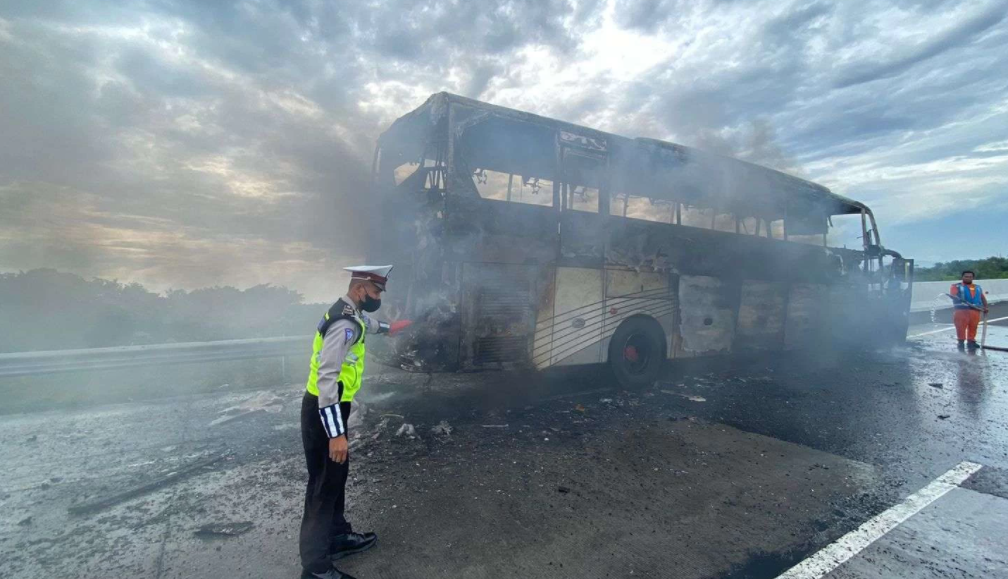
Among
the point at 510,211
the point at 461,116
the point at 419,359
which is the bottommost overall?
the point at 419,359

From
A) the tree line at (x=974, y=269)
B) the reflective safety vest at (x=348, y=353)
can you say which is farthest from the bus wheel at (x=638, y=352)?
the tree line at (x=974, y=269)

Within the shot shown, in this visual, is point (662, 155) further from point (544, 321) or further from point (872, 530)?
point (872, 530)

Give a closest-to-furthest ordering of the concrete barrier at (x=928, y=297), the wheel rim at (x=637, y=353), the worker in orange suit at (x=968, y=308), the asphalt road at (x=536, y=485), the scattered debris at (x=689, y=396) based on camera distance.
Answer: the asphalt road at (x=536, y=485)
the scattered debris at (x=689, y=396)
the wheel rim at (x=637, y=353)
the worker in orange suit at (x=968, y=308)
the concrete barrier at (x=928, y=297)

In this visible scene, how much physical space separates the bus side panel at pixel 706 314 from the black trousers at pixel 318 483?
5208mm

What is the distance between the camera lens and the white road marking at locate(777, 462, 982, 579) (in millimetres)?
2447

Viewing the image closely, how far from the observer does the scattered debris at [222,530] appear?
278 cm

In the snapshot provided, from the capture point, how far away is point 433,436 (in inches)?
175

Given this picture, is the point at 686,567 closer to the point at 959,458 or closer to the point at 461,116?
the point at 959,458

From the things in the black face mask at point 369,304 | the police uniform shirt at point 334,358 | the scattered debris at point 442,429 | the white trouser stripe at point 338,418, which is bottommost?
the scattered debris at point 442,429

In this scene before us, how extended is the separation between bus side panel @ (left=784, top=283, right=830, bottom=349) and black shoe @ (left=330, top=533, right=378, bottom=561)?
24.7 ft

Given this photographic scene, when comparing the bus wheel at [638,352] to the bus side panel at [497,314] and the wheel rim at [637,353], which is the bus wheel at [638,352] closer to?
the wheel rim at [637,353]

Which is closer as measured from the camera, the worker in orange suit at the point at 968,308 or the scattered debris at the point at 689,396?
the scattered debris at the point at 689,396

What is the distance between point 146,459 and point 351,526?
7.93 feet

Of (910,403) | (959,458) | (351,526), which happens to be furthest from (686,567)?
(910,403)
